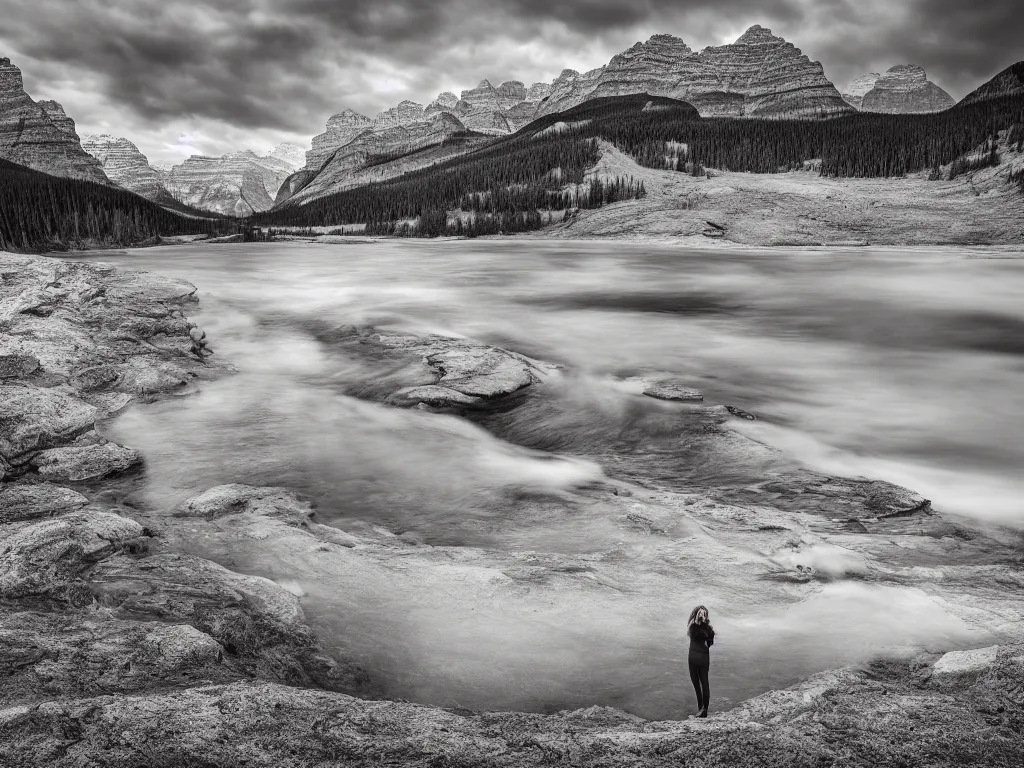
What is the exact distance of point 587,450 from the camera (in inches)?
392

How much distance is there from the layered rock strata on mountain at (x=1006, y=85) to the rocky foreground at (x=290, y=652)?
11383 centimetres

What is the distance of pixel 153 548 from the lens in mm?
6148

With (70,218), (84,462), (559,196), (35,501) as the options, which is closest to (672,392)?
(84,462)

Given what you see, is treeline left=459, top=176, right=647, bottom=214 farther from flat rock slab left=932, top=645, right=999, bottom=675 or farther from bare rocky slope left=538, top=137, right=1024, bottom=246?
flat rock slab left=932, top=645, right=999, bottom=675

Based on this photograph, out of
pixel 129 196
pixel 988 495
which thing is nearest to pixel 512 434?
pixel 988 495

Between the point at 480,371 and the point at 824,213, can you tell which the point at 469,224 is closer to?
the point at 824,213

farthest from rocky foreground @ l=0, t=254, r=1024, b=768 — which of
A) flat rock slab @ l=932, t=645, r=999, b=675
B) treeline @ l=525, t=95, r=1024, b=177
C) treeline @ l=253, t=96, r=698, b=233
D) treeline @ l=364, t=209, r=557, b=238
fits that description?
treeline @ l=525, t=95, r=1024, b=177

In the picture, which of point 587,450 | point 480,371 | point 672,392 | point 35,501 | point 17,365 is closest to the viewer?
point 35,501

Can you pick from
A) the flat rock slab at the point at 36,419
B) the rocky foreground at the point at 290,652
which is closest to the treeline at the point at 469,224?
the flat rock slab at the point at 36,419

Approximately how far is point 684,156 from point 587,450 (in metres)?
96.1

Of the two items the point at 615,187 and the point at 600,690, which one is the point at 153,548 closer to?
the point at 600,690

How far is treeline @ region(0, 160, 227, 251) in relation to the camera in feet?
227

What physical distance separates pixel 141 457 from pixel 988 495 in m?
11.9

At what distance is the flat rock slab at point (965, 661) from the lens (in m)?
4.00
